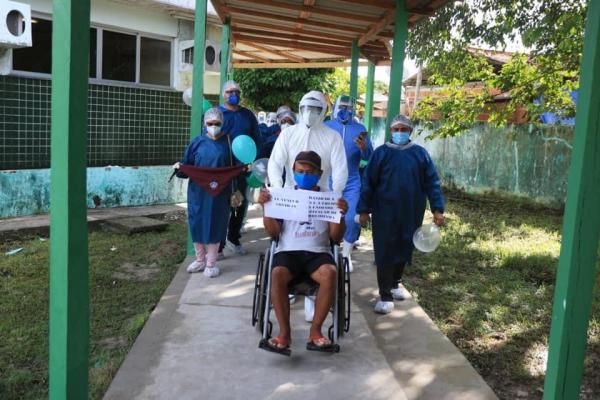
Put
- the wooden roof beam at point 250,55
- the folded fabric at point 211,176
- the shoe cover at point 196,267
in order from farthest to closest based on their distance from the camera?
1. the wooden roof beam at point 250,55
2. the shoe cover at point 196,267
3. the folded fabric at point 211,176

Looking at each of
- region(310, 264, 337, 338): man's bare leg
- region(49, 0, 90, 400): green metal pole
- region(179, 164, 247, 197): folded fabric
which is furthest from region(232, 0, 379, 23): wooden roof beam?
region(49, 0, 90, 400): green metal pole

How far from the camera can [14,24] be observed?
740 centimetres

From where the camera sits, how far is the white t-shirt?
3.77 meters

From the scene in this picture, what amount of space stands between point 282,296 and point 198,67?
3.29 m

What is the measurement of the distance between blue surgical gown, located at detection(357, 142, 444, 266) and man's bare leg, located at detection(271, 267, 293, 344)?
1.36 meters

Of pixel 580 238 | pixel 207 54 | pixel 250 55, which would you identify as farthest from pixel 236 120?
pixel 250 55

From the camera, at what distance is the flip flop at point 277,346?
11.7 feet

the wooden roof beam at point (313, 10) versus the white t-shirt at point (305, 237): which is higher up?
the wooden roof beam at point (313, 10)

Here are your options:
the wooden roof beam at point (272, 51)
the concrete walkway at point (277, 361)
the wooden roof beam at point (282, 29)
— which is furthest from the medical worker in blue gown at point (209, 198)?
the wooden roof beam at point (272, 51)

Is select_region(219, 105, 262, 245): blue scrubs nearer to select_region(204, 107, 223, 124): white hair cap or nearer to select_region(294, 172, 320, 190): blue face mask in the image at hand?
select_region(204, 107, 223, 124): white hair cap

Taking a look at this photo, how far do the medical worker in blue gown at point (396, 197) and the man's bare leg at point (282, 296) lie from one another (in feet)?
4.43

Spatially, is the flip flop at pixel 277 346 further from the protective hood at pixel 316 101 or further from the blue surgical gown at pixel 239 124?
the blue surgical gown at pixel 239 124

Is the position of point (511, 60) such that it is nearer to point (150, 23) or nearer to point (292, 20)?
point (292, 20)

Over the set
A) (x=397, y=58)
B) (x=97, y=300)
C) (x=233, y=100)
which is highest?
(x=397, y=58)
